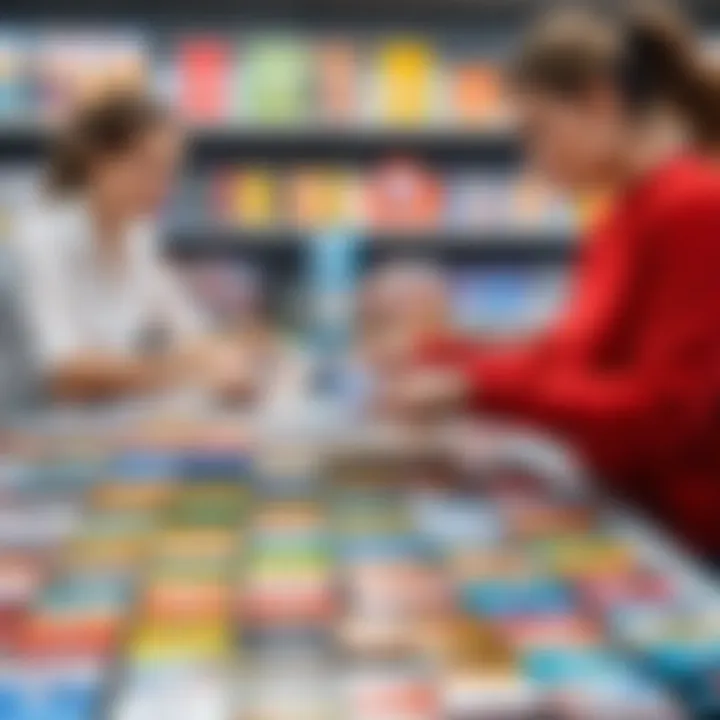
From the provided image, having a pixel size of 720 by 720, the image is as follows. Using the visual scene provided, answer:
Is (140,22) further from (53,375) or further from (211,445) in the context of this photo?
(211,445)

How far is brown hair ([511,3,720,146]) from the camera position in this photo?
1.64 metres

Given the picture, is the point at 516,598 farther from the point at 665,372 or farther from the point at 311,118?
the point at 311,118

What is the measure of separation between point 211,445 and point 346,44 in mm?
2358

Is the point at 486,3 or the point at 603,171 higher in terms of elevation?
the point at 486,3

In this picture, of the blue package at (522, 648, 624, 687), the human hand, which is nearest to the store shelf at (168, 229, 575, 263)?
the human hand

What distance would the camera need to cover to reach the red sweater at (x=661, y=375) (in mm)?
1399

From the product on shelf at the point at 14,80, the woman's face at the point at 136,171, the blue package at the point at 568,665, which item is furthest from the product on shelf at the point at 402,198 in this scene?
the blue package at the point at 568,665

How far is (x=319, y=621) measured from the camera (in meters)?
1.11

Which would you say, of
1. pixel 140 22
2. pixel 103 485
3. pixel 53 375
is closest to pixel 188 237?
pixel 140 22

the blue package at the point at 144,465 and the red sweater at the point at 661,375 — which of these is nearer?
the red sweater at the point at 661,375

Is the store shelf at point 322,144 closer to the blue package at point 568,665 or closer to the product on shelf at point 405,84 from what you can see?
the product on shelf at point 405,84

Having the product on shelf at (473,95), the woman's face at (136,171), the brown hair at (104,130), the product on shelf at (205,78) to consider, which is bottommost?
the woman's face at (136,171)

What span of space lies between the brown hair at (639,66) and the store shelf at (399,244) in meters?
2.27

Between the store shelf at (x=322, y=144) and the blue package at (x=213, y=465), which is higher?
the store shelf at (x=322, y=144)
